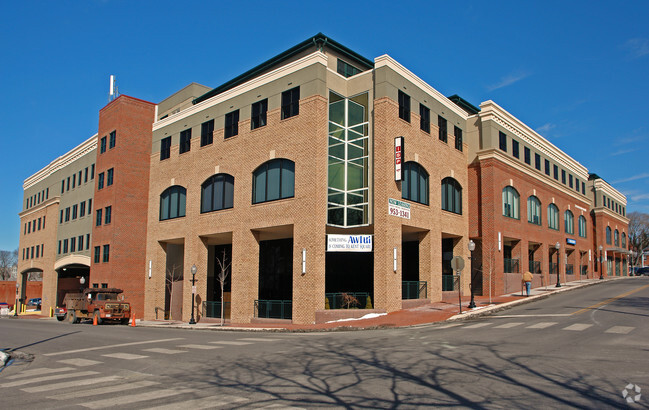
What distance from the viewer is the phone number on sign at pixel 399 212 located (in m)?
29.4

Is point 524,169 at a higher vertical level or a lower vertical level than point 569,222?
higher

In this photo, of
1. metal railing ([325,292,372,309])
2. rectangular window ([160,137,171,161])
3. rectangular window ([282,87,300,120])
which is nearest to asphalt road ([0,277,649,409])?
metal railing ([325,292,372,309])

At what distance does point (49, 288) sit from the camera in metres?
57.2

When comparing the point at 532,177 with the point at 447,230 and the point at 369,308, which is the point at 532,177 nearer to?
the point at 447,230

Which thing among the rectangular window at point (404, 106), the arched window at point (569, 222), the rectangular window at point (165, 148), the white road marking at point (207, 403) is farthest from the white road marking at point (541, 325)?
the arched window at point (569, 222)

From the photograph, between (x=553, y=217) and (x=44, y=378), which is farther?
(x=553, y=217)

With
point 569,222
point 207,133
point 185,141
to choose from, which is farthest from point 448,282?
point 569,222

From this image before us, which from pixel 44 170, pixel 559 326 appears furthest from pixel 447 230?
pixel 44 170

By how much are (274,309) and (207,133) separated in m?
14.7

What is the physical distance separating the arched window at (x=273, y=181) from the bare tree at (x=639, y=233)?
91000mm

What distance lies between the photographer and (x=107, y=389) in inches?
425

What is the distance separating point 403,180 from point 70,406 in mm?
24419

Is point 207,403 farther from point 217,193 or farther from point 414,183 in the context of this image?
point 217,193

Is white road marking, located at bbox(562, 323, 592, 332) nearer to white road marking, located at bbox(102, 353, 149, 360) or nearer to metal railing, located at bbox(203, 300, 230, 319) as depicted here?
white road marking, located at bbox(102, 353, 149, 360)
